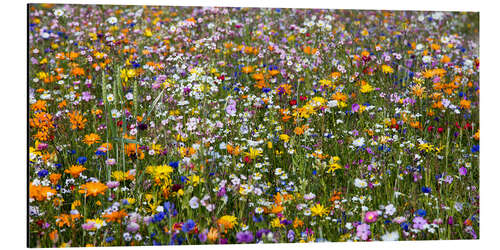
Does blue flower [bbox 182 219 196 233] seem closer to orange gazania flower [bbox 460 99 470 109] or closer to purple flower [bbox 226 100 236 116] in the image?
purple flower [bbox 226 100 236 116]

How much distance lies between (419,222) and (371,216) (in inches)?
7.8

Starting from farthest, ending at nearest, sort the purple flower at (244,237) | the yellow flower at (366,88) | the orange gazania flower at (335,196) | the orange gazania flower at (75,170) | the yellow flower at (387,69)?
the yellow flower at (387,69) → the yellow flower at (366,88) → the orange gazania flower at (335,196) → the orange gazania flower at (75,170) → the purple flower at (244,237)

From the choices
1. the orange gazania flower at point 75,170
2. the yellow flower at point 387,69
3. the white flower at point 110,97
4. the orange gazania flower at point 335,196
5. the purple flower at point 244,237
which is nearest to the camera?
the purple flower at point 244,237

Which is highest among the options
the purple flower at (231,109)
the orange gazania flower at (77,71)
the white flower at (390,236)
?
the orange gazania flower at (77,71)

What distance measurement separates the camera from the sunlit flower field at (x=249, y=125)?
7.29ft

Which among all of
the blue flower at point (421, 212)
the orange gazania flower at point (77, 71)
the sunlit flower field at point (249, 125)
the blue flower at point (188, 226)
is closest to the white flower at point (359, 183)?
the sunlit flower field at point (249, 125)

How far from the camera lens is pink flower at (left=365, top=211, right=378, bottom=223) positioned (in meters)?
2.30

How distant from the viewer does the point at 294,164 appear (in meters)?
2.39

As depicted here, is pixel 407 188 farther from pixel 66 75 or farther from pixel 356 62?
pixel 66 75

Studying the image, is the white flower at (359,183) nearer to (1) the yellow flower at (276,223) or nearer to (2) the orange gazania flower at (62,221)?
(1) the yellow flower at (276,223)

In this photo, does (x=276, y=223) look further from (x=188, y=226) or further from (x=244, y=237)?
(x=188, y=226)
